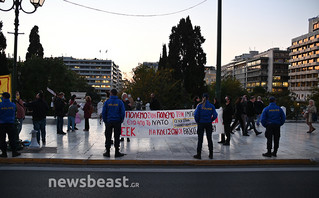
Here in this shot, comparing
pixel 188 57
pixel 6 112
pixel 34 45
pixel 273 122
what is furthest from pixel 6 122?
pixel 34 45

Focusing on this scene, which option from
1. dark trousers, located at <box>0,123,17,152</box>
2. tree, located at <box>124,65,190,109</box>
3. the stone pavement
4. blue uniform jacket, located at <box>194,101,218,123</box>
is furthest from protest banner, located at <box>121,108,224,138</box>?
tree, located at <box>124,65,190,109</box>

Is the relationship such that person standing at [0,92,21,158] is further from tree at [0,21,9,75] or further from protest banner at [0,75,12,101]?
tree at [0,21,9,75]

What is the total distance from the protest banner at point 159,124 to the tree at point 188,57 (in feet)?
94.5

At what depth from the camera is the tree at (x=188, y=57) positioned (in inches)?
1544

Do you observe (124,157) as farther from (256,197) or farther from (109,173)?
(256,197)

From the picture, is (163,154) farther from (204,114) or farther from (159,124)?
(159,124)

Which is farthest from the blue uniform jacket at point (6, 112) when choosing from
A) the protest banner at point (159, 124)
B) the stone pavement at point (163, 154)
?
the protest banner at point (159, 124)

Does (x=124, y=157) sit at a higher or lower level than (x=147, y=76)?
lower

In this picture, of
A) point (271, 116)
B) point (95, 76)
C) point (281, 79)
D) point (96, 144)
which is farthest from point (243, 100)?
point (95, 76)

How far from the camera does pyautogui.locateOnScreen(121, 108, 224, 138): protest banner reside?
10.4 m

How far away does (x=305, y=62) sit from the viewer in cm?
11038

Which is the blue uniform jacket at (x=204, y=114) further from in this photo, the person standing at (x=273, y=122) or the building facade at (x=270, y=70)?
the building facade at (x=270, y=70)

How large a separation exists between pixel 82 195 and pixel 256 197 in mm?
3149

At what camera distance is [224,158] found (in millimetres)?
8141
